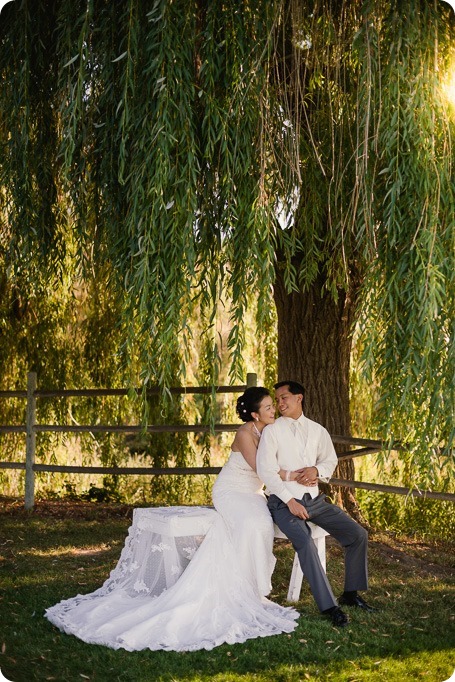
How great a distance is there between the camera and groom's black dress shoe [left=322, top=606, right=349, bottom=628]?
4363 mm

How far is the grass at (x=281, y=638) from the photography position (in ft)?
12.5

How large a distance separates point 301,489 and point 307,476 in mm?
87

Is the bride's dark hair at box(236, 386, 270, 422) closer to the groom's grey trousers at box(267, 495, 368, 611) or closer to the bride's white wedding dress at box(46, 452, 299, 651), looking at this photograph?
the bride's white wedding dress at box(46, 452, 299, 651)

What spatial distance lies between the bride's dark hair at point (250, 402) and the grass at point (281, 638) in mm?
1147

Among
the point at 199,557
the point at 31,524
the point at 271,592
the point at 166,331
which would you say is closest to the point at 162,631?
the point at 199,557

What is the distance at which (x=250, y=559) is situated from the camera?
4.67 meters

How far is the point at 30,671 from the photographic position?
3.87 meters

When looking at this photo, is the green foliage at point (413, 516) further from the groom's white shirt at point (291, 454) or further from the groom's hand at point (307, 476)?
the groom's hand at point (307, 476)

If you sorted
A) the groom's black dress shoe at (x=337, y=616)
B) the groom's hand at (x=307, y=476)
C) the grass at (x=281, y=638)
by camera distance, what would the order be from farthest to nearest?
the groom's hand at (x=307, y=476) < the groom's black dress shoe at (x=337, y=616) < the grass at (x=281, y=638)

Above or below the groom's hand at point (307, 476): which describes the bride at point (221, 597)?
below

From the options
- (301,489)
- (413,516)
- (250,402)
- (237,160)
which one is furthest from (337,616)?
(413,516)

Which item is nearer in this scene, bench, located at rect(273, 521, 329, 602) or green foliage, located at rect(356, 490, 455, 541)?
bench, located at rect(273, 521, 329, 602)

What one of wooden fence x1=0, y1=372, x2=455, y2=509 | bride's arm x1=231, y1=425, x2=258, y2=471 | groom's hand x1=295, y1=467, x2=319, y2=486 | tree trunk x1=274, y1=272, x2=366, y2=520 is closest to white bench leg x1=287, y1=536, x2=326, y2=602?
groom's hand x1=295, y1=467, x2=319, y2=486

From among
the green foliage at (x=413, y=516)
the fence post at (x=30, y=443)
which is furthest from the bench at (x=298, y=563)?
the fence post at (x=30, y=443)
